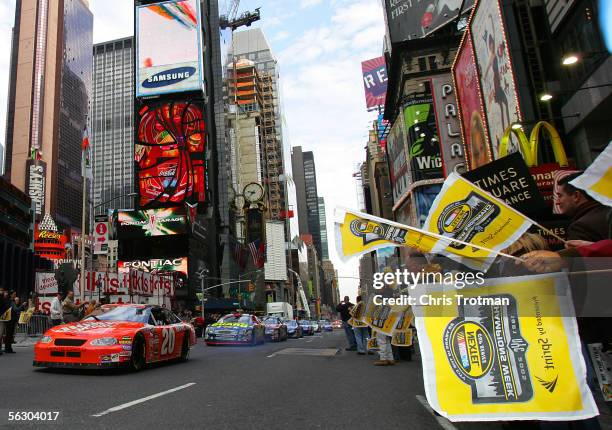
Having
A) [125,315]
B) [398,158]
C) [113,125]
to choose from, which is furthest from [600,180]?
[113,125]

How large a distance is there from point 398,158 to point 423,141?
7.91 m

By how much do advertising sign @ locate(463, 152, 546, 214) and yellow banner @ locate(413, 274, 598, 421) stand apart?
4154 millimetres

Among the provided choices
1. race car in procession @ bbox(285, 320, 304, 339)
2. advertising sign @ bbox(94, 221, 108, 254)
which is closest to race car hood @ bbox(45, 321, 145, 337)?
race car in procession @ bbox(285, 320, 304, 339)

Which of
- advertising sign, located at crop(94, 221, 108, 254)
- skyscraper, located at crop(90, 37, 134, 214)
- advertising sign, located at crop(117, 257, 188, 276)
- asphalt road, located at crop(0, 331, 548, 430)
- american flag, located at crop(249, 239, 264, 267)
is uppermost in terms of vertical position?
skyscraper, located at crop(90, 37, 134, 214)

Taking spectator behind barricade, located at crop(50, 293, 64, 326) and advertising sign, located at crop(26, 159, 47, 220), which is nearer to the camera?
spectator behind barricade, located at crop(50, 293, 64, 326)

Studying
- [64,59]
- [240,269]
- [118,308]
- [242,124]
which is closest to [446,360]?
[118,308]

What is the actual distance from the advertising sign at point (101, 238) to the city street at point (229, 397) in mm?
25502

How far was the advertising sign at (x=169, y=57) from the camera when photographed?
74.9 m

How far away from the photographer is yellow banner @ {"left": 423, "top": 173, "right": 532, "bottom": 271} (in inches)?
165

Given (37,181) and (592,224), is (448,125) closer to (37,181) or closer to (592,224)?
(592,224)

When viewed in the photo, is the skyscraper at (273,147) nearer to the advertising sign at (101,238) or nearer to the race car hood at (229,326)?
the advertising sign at (101,238)

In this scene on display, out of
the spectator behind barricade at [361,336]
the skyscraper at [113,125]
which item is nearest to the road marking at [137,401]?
the spectator behind barricade at [361,336]

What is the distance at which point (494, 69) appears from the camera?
68.9 ft

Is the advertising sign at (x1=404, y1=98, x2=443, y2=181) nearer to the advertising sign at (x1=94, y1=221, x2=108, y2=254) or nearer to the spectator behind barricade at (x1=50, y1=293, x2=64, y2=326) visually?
the advertising sign at (x1=94, y1=221, x2=108, y2=254)
